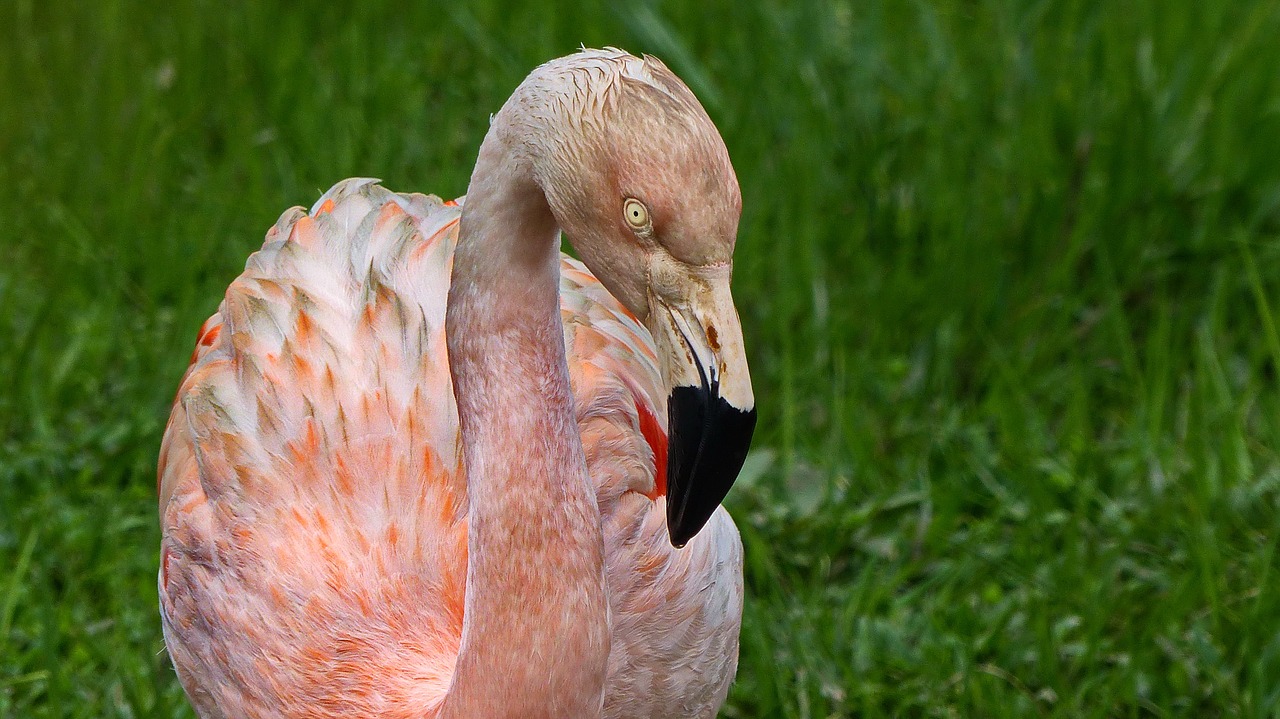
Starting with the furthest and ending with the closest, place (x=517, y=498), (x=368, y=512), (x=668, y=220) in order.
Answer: (x=368, y=512)
(x=517, y=498)
(x=668, y=220)

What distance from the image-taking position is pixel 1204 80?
4988 millimetres

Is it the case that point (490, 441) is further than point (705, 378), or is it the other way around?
point (490, 441)

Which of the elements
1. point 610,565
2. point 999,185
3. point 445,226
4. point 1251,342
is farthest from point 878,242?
point 610,565

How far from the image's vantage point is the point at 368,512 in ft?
9.02

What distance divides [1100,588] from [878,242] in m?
1.48

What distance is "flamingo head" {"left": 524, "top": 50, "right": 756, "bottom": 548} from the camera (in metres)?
2.08

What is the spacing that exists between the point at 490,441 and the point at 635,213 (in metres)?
0.46

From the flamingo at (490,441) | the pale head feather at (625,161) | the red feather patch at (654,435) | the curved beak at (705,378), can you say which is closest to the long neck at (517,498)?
the flamingo at (490,441)

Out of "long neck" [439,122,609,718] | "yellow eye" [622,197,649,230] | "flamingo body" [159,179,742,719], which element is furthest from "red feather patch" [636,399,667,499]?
"yellow eye" [622,197,649,230]

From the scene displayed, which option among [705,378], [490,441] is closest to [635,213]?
[705,378]

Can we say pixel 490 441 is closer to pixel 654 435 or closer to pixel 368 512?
pixel 368 512

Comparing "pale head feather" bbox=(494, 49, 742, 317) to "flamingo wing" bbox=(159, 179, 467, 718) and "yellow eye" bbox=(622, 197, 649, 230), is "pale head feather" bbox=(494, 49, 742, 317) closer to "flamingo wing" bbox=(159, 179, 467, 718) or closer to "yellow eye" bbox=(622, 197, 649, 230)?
"yellow eye" bbox=(622, 197, 649, 230)

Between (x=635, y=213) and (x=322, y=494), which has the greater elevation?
(x=635, y=213)

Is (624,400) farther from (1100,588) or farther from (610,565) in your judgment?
(1100,588)
